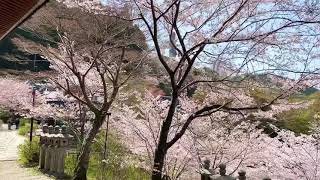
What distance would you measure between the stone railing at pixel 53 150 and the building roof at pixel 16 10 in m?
5.91

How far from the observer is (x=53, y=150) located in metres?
10.3

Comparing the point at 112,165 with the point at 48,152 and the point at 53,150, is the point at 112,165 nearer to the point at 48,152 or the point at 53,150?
the point at 53,150

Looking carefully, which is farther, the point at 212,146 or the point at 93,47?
the point at 93,47

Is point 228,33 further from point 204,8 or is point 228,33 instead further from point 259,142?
point 259,142

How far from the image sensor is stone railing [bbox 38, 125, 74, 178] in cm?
1012

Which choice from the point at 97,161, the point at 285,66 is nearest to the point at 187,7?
the point at 285,66

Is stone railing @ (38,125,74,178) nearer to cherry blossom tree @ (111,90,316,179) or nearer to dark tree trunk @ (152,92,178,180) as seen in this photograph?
cherry blossom tree @ (111,90,316,179)

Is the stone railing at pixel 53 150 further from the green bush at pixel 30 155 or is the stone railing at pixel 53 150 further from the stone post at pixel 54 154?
the green bush at pixel 30 155

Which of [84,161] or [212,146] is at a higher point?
[212,146]

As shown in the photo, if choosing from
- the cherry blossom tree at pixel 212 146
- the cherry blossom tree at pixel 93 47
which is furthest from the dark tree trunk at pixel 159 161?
the cherry blossom tree at pixel 93 47

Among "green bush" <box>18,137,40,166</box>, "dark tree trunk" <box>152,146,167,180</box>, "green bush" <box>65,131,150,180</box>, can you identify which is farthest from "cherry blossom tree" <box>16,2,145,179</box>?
"dark tree trunk" <box>152,146,167,180</box>

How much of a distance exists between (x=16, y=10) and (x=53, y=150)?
274 inches

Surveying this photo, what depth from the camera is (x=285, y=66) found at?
5.75 meters

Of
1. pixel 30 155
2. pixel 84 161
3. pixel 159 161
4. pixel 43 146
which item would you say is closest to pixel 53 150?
pixel 43 146
